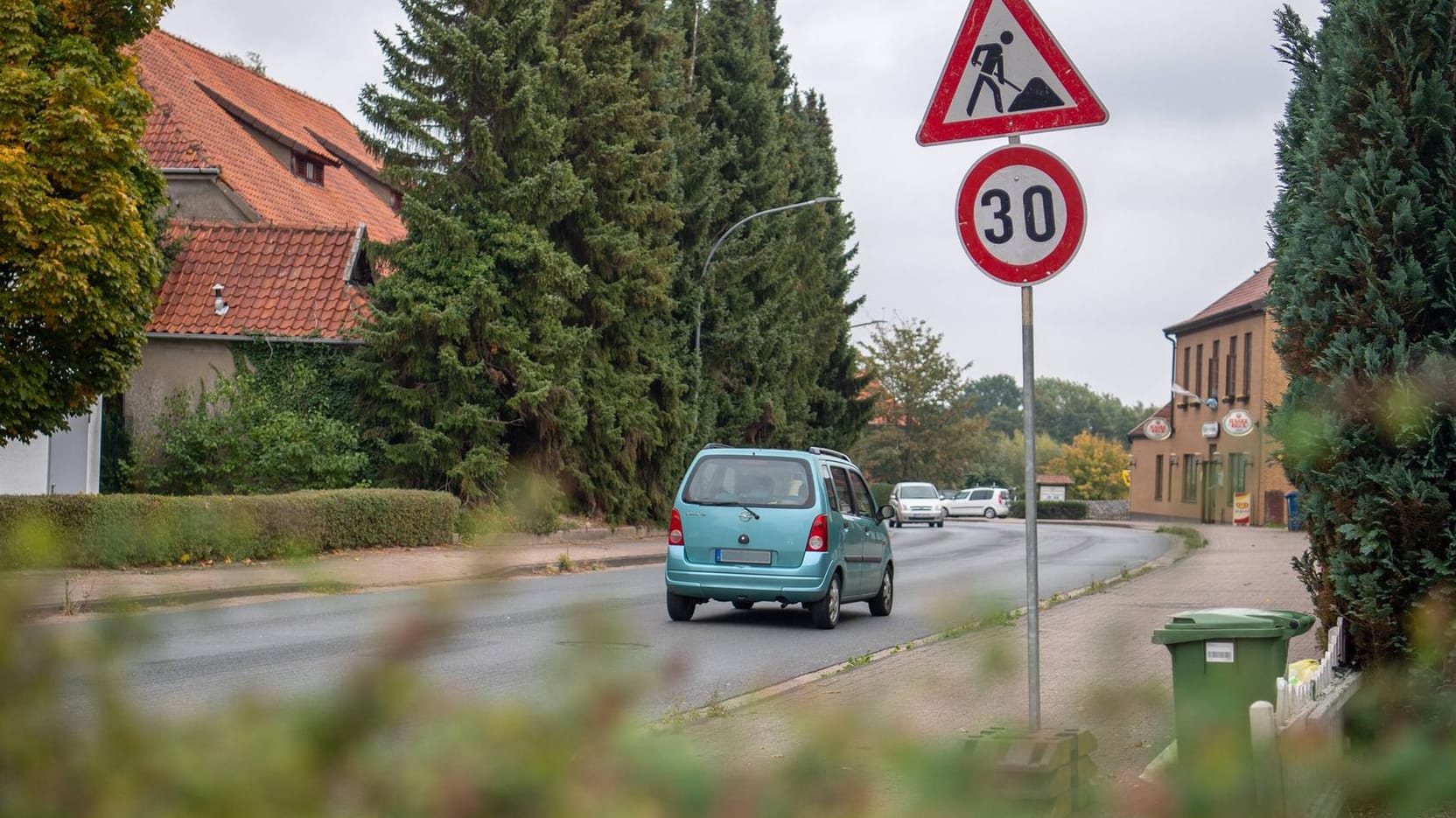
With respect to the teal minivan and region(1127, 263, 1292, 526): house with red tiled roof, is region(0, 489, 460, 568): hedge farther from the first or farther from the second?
region(1127, 263, 1292, 526): house with red tiled roof

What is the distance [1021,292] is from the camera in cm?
646

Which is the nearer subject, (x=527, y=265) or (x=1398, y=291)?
(x=1398, y=291)

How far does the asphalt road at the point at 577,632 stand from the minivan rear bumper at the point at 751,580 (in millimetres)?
345

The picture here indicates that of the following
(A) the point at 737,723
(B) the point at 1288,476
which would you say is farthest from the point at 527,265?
(A) the point at 737,723

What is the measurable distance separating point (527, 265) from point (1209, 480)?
1385 inches

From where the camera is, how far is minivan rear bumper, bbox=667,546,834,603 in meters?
14.2

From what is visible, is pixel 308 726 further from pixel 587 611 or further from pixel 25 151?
pixel 25 151

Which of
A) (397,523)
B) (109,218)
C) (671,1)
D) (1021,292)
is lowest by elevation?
(397,523)

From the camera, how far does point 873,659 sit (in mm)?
11273

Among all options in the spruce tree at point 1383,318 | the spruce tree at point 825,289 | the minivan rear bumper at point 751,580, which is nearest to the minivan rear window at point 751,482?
the minivan rear bumper at point 751,580

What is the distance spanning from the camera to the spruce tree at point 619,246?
2947 cm

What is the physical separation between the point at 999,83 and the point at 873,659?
594cm

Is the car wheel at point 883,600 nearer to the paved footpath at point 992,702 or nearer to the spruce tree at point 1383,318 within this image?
the spruce tree at point 1383,318

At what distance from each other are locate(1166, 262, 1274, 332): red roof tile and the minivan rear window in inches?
1497
